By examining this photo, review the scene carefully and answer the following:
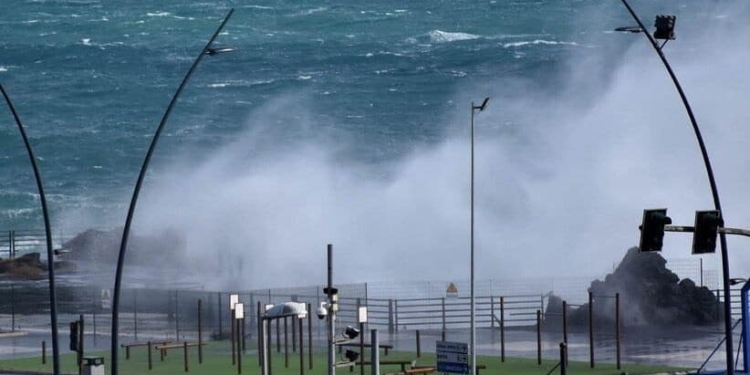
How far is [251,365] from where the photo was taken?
41.4 metres

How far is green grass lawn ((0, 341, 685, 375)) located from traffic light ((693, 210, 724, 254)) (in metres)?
10.5

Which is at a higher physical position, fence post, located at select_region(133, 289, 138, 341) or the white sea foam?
the white sea foam

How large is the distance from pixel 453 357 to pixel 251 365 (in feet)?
27.6

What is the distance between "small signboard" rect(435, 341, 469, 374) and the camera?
34.0 metres

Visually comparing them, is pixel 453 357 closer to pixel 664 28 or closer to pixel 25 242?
pixel 664 28

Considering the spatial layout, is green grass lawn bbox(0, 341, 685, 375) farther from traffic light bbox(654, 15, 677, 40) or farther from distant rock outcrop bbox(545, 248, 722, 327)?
distant rock outcrop bbox(545, 248, 722, 327)

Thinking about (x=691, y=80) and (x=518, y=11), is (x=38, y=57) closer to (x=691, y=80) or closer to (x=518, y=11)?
(x=518, y=11)

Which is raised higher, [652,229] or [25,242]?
[652,229]

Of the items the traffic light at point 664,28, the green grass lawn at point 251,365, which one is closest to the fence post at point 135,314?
the green grass lawn at point 251,365

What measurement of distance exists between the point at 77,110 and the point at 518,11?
36351 millimetres

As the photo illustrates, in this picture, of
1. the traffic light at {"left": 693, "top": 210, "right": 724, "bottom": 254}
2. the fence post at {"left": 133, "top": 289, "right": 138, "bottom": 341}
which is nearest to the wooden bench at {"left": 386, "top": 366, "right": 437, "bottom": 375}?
the traffic light at {"left": 693, "top": 210, "right": 724, "bottom": 254}

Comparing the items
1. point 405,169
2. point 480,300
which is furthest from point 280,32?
point 480,300

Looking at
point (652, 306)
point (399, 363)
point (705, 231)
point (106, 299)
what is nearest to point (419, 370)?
point (399, 363)

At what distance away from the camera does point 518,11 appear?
139250mm
